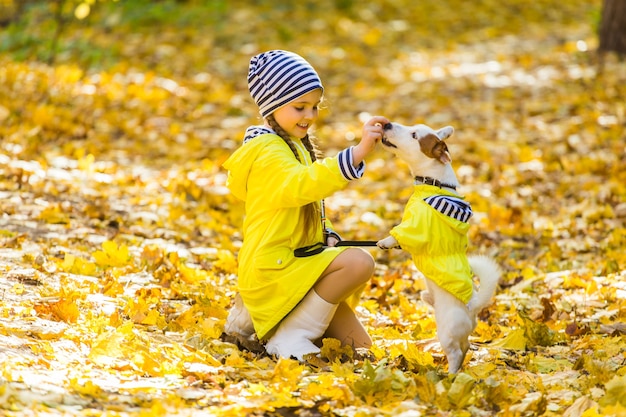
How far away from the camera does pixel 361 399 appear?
2.56 m

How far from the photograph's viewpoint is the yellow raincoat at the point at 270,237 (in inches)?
119

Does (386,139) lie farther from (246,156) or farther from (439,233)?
(246,156)

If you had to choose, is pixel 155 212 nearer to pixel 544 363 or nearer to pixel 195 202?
pixel 195 202

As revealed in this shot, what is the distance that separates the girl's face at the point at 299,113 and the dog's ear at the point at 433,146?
50 cm

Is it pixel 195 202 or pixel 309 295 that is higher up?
pixel 309 295

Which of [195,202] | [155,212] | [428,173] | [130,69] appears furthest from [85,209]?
[130,69]

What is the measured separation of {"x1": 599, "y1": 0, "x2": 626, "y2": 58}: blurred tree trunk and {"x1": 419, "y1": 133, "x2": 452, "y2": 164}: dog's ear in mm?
6174

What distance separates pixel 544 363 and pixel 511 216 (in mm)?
2365

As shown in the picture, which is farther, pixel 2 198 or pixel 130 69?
pixel 130 69

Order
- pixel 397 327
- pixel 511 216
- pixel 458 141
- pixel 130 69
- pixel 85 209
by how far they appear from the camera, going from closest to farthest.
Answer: pixel 397 327 → pixel 85 209 → pixel 511 216 → pixel 458 141 → pixel 130 69

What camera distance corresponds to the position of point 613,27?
8.33 metres

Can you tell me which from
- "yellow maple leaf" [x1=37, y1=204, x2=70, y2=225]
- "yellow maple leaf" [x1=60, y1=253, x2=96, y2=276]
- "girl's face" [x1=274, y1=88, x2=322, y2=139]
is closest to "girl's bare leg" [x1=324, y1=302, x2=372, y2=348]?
"girl's face" [x1=274, y1=88, x2=322, y2=139]

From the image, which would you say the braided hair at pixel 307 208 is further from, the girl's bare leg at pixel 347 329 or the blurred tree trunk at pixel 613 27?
the blurred tree trunk at pixel 613 27

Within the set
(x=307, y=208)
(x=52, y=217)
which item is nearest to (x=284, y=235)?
(x=307, y=208)
